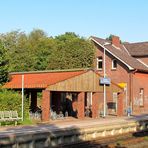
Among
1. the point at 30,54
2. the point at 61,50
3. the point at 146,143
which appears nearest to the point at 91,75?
the point at 146,143

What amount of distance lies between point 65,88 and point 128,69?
14.2 metres

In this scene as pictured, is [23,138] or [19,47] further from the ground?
[19,47]

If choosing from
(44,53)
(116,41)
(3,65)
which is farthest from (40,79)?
(44,53)

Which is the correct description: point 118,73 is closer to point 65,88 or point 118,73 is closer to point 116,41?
point 116,41

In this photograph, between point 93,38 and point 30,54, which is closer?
point 93,38

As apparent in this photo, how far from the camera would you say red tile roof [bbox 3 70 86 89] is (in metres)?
30.2

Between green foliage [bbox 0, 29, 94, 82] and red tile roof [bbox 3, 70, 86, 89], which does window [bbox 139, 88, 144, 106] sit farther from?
red tile roof [bbox 3, 70, 86, 89]

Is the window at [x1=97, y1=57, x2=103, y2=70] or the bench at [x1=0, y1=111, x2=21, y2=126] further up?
the window at [x1=97, y1=57, x2=103, y2=70]

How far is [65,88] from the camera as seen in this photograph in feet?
99.4

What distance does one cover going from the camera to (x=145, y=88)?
1789 inches

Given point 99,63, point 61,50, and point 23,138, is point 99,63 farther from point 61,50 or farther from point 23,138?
point 23,138

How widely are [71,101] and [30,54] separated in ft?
94.7

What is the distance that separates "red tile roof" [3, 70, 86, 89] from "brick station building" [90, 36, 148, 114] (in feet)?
26.2

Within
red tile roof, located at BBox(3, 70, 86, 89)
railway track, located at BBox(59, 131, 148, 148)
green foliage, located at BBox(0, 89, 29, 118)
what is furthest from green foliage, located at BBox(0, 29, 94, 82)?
railway track, located at BBox(59, 131, 148, 148)
